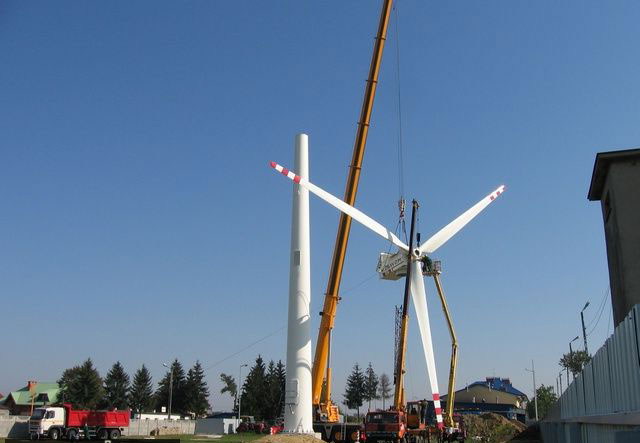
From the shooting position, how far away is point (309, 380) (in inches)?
1356

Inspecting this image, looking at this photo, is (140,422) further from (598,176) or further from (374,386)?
(374,386)

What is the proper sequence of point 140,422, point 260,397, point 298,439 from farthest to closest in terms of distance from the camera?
point 260,397, point 140,422, point 298,439

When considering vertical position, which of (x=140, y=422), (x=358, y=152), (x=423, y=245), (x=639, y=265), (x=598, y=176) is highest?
(x=358, y=152)

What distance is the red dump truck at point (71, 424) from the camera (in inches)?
1929

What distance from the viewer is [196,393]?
116 m

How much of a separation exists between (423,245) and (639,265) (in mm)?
12302

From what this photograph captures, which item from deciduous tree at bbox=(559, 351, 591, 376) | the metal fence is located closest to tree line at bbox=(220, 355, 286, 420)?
deciduous tree at bbox=(559, 351, 591, 376)

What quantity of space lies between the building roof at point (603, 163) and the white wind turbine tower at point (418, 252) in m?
5.79

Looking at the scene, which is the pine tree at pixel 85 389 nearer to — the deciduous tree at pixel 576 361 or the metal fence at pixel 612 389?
the deciduous tree at pixel 576 361

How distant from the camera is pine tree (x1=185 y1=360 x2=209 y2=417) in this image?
115875 mm

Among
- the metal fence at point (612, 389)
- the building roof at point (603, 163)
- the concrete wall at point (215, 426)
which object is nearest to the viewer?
the metal fence at point (612, 389)

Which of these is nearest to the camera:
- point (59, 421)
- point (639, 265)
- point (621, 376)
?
point (621, 376)

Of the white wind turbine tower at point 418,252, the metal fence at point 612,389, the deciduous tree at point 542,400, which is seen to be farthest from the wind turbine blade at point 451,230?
the deciduous tree at point 542,400

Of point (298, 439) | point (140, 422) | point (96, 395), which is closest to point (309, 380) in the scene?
point (298, 439)
